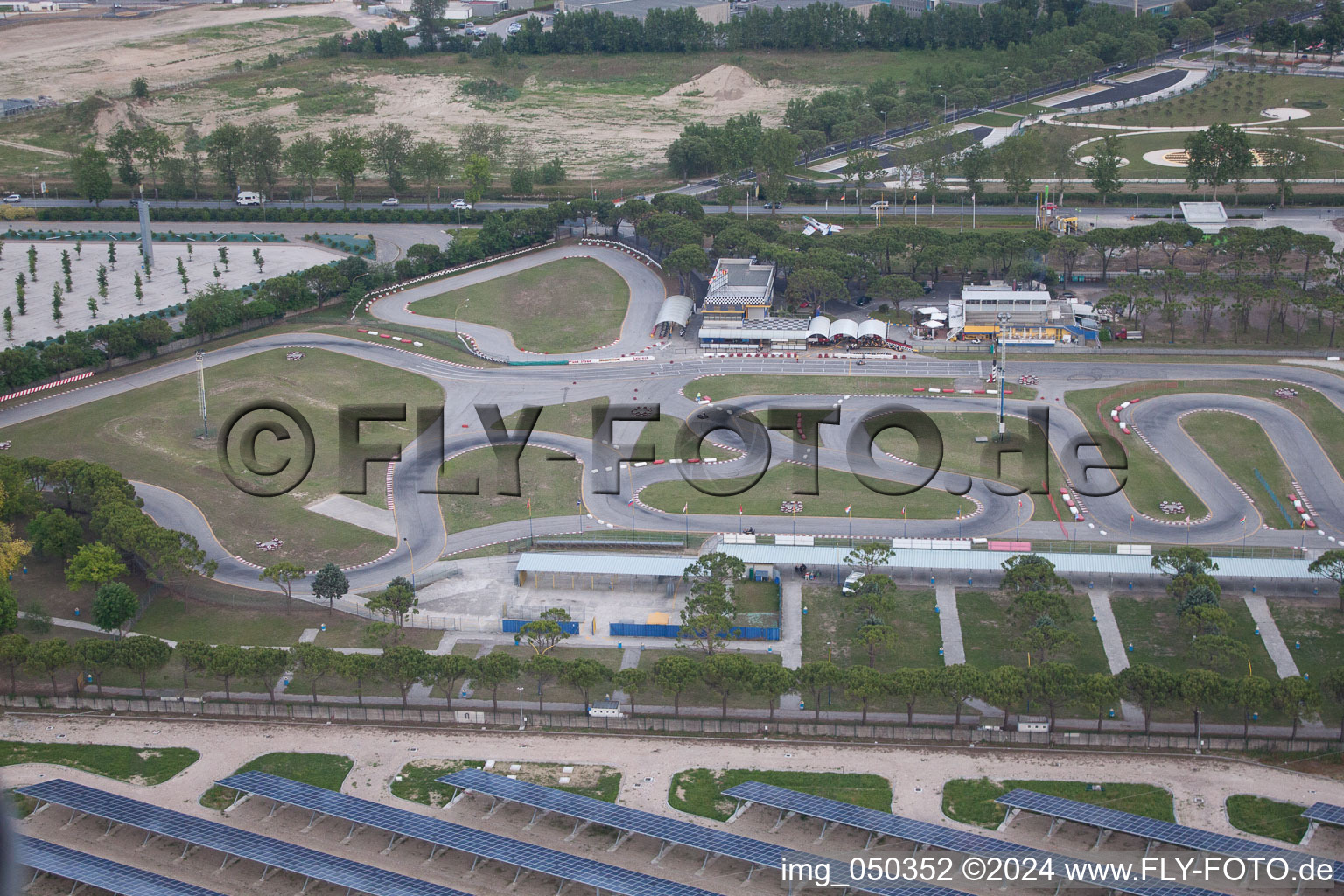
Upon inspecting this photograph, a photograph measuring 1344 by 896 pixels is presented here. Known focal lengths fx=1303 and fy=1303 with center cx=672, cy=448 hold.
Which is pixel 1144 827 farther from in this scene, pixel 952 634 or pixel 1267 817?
pixel 952 634

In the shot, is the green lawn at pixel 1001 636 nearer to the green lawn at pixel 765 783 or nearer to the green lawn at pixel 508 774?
the green lawn at pixel 765 783

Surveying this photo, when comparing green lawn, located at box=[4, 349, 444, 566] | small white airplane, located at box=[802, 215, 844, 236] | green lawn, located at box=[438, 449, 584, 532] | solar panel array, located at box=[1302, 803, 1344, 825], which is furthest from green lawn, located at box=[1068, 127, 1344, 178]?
solar panel array, located at box=[1302, 803, 1344, 825]

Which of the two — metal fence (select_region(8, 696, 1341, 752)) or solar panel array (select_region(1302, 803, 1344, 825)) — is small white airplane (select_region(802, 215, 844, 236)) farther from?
solar panel array (select_region(1302, 803, 1344, 825))

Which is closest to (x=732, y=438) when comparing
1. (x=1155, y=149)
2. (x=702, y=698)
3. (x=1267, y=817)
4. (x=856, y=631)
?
(x=856, y=631)

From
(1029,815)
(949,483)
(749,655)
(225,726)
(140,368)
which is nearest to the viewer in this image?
(1029,815)

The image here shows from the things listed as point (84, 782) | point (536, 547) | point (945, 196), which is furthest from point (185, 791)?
point (945, 196)

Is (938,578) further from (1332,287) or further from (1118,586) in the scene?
(1332,287)
